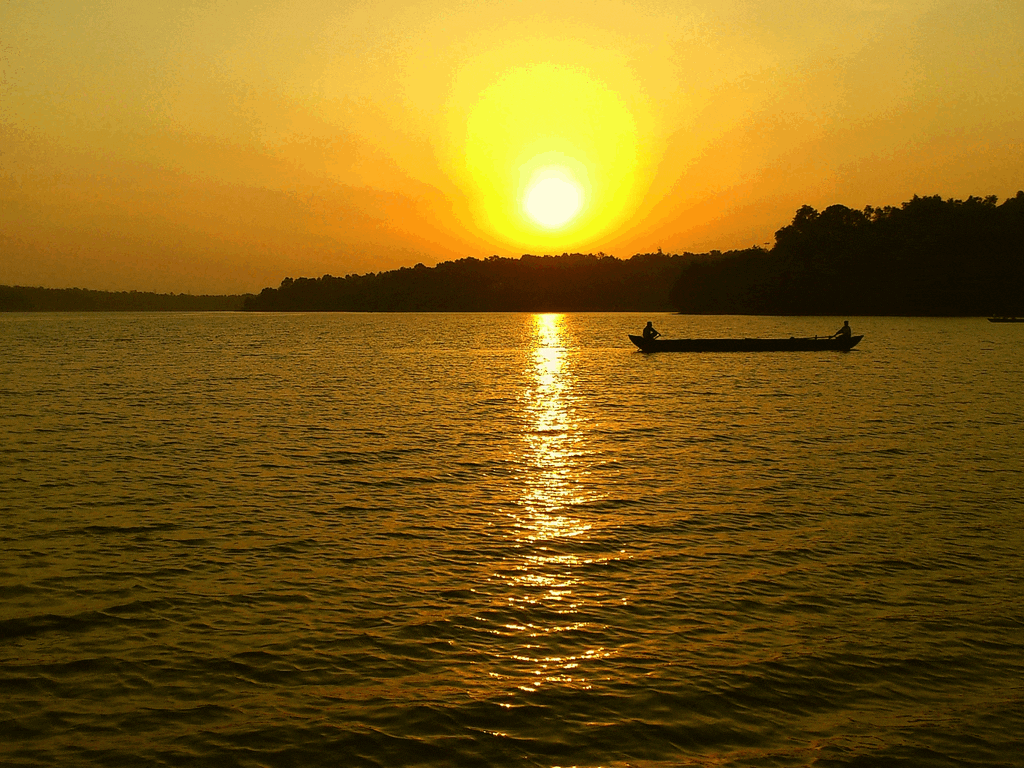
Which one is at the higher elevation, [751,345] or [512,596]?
[751,345]

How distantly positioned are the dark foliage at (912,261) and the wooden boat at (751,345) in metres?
110

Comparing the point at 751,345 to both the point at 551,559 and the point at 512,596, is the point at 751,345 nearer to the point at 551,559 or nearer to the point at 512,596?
the point at 551,559

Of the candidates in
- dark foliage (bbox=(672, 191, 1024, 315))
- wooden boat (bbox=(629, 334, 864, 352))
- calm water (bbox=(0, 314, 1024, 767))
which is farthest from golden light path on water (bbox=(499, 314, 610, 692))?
dark foliage (bbox=(672, 191, 1024, 315))

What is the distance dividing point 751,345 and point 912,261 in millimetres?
118351

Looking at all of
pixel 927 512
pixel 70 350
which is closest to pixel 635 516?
pixel 927 512

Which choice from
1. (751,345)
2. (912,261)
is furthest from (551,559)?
(912,261)

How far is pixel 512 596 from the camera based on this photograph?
14375 mm

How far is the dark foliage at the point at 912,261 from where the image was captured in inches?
6644

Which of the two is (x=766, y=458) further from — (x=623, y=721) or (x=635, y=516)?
(x=623, y=721)

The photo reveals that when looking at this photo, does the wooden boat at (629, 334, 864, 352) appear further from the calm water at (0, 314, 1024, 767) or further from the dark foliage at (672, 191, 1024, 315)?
the dark foliage at (672, 191, 1024, 315)

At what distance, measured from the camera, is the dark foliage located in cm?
16875

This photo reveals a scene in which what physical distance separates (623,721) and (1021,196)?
208 metres

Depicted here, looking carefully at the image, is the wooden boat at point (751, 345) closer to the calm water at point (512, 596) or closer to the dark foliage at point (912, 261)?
the calm water at point (512, 596)

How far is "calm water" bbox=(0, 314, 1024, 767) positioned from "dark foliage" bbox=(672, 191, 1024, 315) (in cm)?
16049
